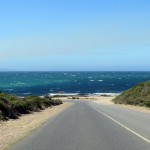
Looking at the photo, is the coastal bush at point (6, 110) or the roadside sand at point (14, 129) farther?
the coastal bush at point (6, 110)

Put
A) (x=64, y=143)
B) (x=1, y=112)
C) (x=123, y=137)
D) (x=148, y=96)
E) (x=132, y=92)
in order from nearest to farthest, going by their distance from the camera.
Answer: (x=64, y=143) < (x=123, y=137) < (x=1, y=112) < (x=148, y=96) < (x=132, y=92)

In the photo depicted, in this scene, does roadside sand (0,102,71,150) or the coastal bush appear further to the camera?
the coastal bush

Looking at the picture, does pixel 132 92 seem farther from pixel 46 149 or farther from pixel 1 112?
pixel 46 149

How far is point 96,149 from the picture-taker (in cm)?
1243

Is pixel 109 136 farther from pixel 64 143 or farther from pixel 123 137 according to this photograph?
pixel 64 143

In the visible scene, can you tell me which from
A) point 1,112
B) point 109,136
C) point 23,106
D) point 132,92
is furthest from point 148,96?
point 109,136

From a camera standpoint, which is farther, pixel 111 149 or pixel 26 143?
pixel 26 143

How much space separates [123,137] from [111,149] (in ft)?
11.4

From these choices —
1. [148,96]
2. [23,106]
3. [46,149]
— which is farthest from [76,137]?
[148,96]

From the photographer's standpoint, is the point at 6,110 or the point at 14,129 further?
the point at 6,110

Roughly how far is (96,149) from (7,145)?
131 inches

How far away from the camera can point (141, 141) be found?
1447 centimetres

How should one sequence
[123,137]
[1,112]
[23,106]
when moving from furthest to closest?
[23,106]
[1,112]
[123,137]

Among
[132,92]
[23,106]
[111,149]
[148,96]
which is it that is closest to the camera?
[111,149]
